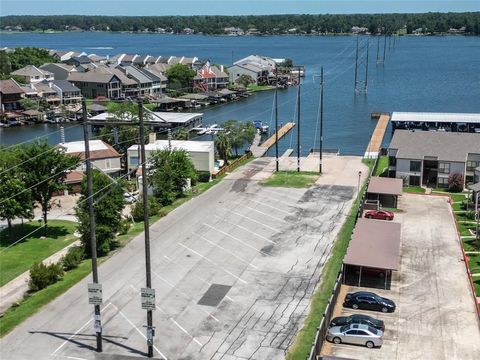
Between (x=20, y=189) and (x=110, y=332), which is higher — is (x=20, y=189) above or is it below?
above

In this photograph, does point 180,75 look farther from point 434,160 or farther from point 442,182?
point 442,182

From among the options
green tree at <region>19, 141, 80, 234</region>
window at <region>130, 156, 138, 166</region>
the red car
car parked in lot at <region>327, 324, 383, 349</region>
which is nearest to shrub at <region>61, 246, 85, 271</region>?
green tree at <region>19, 141, 80, 234</region>

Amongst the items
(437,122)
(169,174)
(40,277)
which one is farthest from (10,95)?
(40,277)

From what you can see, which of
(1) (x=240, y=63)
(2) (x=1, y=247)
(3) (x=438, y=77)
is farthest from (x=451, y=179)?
Answer: (3) (x=438, y=77)

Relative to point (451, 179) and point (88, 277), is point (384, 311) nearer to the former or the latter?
point (88, 277)

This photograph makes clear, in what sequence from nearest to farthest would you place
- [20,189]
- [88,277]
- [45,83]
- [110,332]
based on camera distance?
[110,332], [88,277], [20,189], [45,83]

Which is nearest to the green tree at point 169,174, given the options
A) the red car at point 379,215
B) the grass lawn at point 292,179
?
the grass lawn at point 292,179
